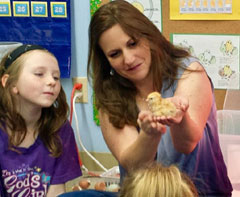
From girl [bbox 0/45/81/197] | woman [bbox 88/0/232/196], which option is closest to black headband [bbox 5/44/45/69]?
girl [bbox 0/45/81/197]

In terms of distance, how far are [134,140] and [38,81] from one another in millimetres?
333

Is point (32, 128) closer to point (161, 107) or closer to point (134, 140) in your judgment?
point (134, 140)

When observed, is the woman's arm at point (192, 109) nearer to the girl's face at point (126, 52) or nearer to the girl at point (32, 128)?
the girl's face at point (126, 52)

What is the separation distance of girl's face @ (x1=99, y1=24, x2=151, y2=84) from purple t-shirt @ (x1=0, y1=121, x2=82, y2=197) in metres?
0.35

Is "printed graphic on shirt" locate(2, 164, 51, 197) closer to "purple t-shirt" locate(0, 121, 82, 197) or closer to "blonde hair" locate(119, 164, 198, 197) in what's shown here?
"purple t-shirt" locate(0, 121, 82, 197)

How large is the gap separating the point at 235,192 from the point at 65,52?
1003 mm

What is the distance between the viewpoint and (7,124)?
4.48 ft

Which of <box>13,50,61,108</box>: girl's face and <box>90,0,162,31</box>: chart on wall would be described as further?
<box>90,0,162,31</box>: chart on wall

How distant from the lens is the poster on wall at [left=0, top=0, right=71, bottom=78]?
1990 mm

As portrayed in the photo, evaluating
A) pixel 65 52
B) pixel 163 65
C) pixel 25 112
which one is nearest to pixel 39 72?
pixel 25 112

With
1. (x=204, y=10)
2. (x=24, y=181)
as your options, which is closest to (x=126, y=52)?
(x=24, y=181)

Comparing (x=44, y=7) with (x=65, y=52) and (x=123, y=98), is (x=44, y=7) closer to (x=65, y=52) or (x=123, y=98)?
(x=65, y=52)

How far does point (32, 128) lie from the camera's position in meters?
1.38

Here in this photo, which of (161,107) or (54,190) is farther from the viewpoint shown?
(54,190)
